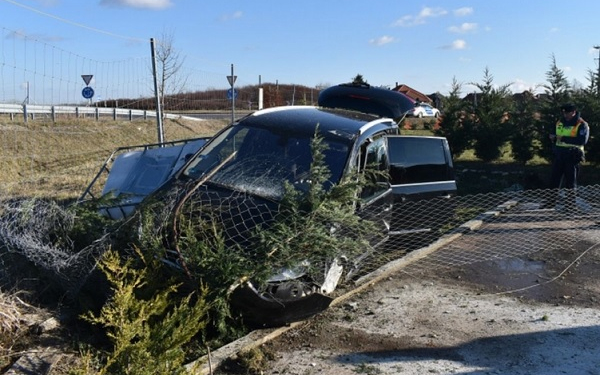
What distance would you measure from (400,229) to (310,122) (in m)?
1.88

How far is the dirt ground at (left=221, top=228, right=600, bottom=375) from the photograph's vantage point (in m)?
4.64

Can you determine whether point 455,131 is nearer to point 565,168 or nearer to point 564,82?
point 564,82

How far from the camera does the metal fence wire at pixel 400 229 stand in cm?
497

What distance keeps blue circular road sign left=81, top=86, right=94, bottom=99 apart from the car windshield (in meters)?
8.97

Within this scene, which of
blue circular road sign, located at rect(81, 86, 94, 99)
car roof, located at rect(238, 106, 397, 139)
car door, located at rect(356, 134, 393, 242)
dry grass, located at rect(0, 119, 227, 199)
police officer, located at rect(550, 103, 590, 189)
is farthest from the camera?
blue circular road sign, located at rect(81, 86, 94, 99)

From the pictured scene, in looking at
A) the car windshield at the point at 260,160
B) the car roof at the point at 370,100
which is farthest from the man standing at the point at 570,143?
the car windshield at the point at 260,160

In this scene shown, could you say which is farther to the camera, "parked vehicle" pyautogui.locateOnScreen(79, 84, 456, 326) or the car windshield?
the car windshield

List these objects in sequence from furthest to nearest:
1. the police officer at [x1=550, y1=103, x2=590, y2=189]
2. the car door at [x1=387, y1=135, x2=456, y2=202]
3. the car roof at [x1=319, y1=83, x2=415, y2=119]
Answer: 1. the police officer at [x1=550, y1=103, x2=590, y2=189]
2. the car roof at [x1=319, y1=83, x2=415, y2=119]
3. the car door at [x1=387, y1=135, x2=456, y2=202]

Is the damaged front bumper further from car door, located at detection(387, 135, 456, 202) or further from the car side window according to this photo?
car door, located at detection(387, 135, 456, 202)

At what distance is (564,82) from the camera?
14.6 metres

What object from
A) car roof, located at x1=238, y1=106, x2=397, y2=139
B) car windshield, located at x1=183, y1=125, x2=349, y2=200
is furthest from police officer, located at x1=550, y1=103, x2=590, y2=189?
car windshield, located at x1=183, y1=125, x2=349, y2=200

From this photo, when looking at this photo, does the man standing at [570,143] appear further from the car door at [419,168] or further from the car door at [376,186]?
the car door at [376,186]

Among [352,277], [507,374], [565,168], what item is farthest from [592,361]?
[565,168]

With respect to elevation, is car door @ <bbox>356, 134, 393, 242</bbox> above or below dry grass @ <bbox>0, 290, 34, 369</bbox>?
above
